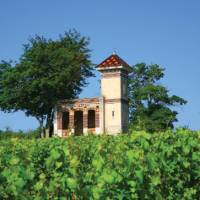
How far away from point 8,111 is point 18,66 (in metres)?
4.80

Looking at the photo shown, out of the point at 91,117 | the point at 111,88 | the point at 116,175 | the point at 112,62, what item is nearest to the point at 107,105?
the point at 111,88

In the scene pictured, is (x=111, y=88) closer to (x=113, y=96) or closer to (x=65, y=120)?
(x=113, y=96)

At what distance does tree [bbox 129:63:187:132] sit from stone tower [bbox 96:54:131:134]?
18.9 ft

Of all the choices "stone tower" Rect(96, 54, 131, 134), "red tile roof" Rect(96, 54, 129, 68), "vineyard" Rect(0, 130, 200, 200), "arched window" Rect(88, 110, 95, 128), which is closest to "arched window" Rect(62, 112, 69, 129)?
"arched window" Rect(88, 110, 95, 128)

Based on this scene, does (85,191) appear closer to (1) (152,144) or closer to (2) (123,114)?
(1) (152,144)

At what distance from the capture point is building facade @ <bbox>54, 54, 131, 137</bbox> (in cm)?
5406

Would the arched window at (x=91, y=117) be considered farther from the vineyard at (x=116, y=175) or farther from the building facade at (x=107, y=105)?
the vineyard at (x=116, y=175)

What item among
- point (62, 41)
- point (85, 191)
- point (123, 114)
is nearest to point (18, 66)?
point (62, 41)

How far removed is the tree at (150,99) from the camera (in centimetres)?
6122

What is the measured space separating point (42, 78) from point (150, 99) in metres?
14.0

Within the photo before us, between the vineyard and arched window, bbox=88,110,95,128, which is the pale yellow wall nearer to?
arched window, bbox=88,110,95,128

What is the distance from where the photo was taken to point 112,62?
181 feet

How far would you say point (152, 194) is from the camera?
299 inches

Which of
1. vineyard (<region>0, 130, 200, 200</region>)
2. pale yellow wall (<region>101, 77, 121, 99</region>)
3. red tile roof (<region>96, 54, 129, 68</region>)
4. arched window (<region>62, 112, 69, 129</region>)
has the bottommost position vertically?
vineyard (<region>0, 130, 200, 200</region>)
